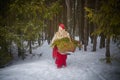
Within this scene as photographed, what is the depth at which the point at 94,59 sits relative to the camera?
13.5 m

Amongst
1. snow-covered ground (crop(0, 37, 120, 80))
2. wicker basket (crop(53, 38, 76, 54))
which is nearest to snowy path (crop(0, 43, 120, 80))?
snow-covered ground (crop(0, 37, 120, 80))

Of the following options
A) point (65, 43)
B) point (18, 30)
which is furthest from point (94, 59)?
point (18, 30)

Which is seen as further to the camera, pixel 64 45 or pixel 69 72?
pixel 64 45

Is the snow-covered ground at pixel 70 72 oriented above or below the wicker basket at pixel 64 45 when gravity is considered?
below

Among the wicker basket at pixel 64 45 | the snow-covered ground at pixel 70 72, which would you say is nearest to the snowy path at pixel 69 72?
the snow-covered ground at pixel 70 72

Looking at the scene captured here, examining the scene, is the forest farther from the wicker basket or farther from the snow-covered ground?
the wicker basket

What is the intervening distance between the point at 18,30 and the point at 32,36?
1100 mm

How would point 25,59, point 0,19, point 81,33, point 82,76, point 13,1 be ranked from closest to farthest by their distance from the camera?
1. point 82,76
2. point 0,19
3. point 13,1
4. point 25,59
5. point 81,33

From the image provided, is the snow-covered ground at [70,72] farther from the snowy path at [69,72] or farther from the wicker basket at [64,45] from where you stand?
the wicker basket at [64,45]

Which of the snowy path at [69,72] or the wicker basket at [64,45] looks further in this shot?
the wicker basket at [64,45]

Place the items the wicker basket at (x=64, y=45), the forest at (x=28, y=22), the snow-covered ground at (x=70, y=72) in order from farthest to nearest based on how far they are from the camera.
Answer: the wicker basket at (x=64, y=45) → the forest at (x=28, y=22) → the snow-covered ground at (x=70, y=72)

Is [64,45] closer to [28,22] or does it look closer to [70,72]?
[70,72]

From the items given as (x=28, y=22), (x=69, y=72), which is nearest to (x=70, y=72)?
(x=69, y=72)

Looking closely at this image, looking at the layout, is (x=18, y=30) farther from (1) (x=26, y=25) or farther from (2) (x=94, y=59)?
(2) (x=94, y=59)
